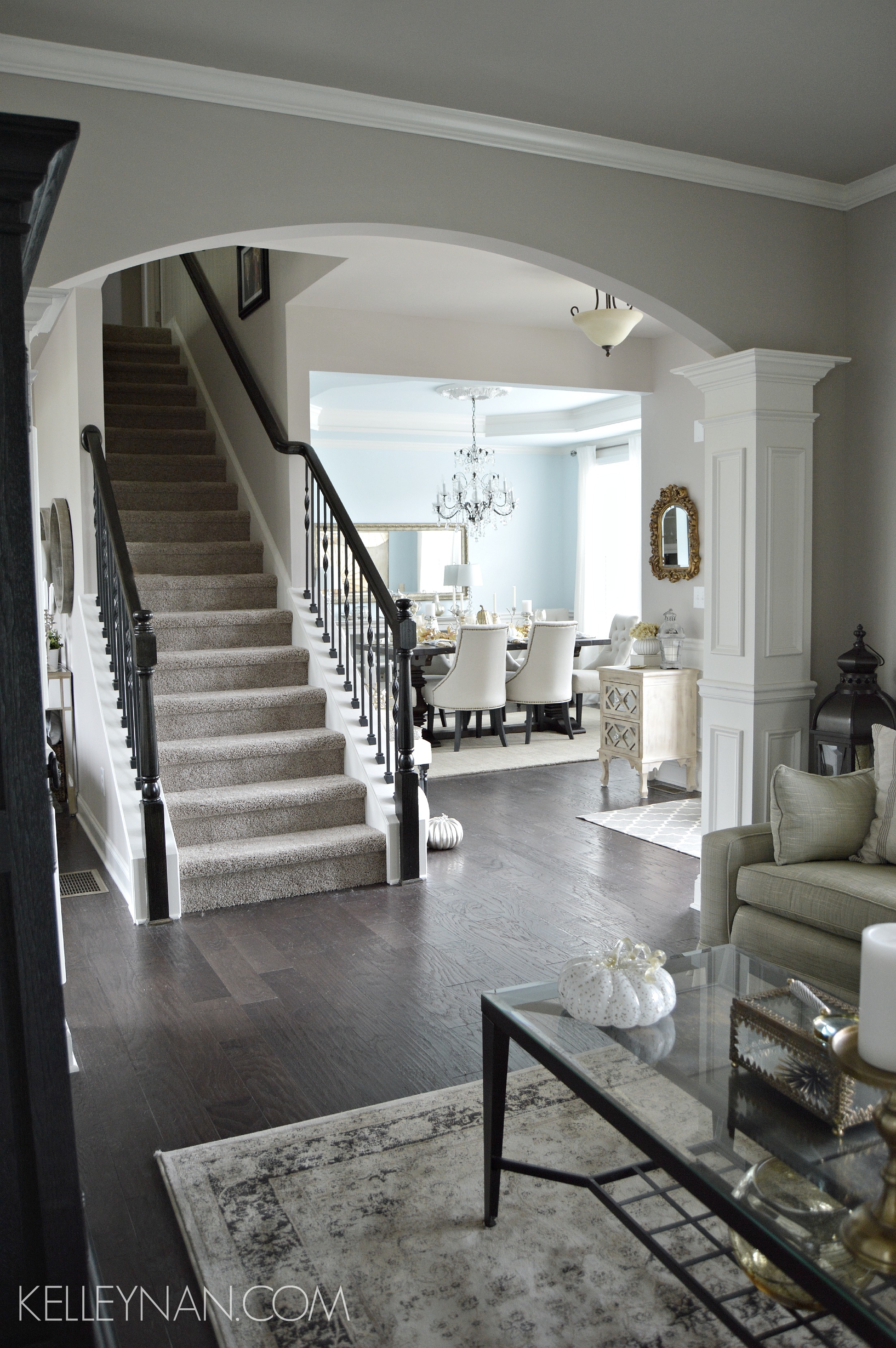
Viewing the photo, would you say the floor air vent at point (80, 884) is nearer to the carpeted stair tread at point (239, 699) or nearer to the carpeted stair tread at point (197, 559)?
the carpeted stair tread at point (239, 699)

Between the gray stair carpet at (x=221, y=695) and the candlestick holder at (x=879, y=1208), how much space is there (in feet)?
10.4

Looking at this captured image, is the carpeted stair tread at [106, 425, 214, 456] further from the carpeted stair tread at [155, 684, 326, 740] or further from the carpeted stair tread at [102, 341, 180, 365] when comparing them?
the carpeted stair tread at [155, 684, 326, 740]

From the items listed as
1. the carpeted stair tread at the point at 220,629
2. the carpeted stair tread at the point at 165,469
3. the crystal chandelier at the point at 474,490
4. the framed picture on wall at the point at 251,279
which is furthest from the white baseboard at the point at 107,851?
the crystal chandelier at the point at 474,490

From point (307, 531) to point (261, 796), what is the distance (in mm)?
1751

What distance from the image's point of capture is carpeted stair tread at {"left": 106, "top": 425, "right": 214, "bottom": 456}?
6.85 m

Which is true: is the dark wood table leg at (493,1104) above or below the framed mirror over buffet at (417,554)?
below

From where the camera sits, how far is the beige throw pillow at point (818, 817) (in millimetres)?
3184

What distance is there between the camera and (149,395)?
7348 millimetres

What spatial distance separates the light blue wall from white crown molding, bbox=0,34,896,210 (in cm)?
791

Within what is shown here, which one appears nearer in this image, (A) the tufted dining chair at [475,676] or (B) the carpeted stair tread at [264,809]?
(B) the carpeted stair tread at [264,809]

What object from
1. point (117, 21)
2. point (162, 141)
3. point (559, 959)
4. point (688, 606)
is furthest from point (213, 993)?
point (688, 606)

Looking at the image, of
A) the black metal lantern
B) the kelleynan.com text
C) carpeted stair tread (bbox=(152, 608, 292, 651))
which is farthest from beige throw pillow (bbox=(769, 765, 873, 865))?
carpeted stair tread (bbox=(152, 608, 292, 651))

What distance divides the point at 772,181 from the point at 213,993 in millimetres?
3528

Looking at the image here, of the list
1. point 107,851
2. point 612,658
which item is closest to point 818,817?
point 107,851
